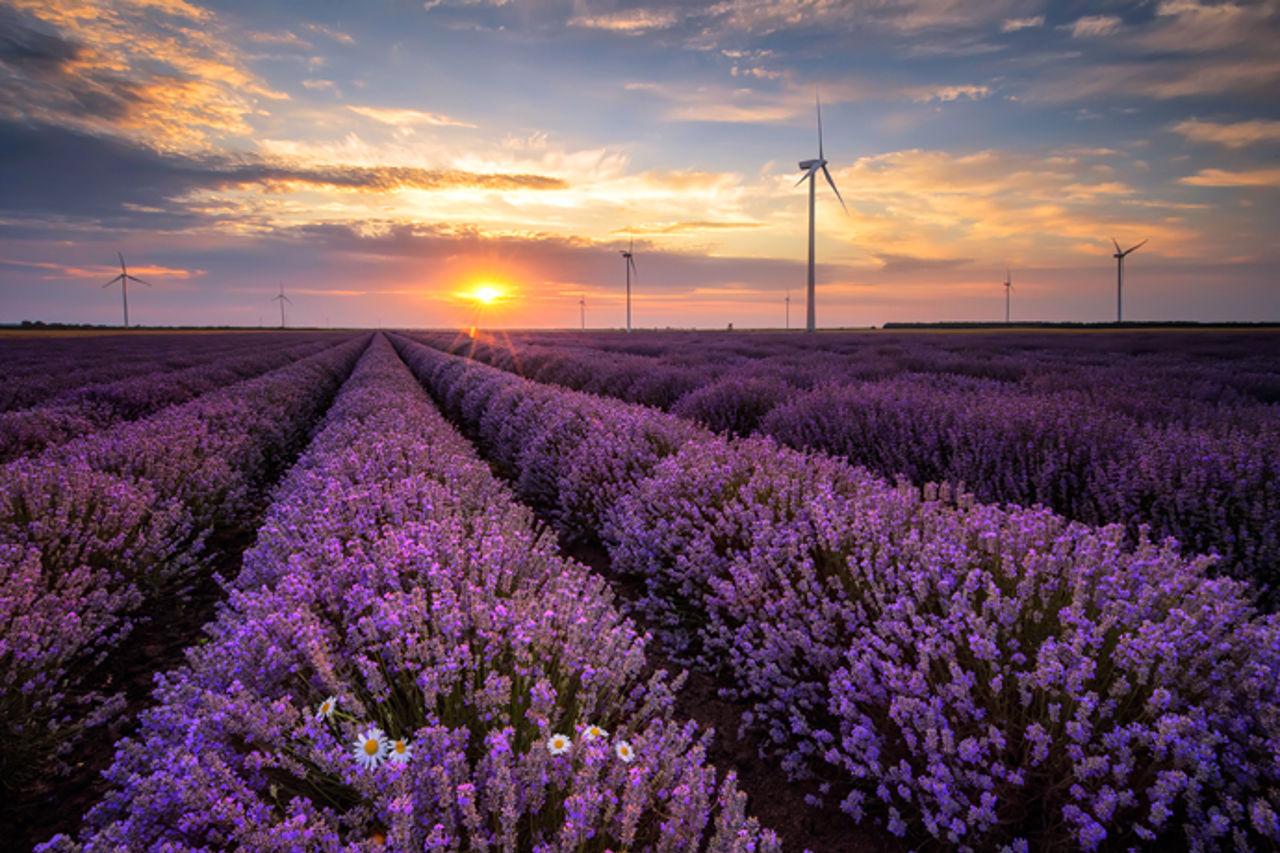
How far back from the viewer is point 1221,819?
1419 millimetres

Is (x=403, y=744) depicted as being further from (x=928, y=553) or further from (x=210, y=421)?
(x=210, y=421)

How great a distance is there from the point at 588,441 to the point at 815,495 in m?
2.56

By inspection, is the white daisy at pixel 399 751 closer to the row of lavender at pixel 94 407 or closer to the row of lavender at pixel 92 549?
the row of lavender at pixel 92 549

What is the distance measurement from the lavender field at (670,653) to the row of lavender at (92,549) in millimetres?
34

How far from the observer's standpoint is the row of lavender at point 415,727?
1.37m

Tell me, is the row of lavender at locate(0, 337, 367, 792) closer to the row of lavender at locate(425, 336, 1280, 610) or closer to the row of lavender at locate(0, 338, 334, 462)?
the row of lavender at locate(0, 338, 334, 462)

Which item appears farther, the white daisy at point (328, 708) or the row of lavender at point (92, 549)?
the row of lavender at point (92, 549)

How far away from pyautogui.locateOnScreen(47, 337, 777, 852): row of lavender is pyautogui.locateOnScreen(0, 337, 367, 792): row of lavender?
863mm

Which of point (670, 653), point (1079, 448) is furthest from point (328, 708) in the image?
point (1079, 448)

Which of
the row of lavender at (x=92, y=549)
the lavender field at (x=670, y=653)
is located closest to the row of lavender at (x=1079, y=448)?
the lavender field at (x=670, y=653)

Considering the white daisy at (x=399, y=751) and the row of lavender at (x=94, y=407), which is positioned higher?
the row of lavender at (x=94, y=407)

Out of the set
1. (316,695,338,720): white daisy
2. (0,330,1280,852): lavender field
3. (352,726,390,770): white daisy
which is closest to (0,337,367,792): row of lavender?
(0,330,1280,852): lavender field

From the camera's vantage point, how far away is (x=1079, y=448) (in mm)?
4602

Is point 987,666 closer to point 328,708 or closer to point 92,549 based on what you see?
point 328,708
